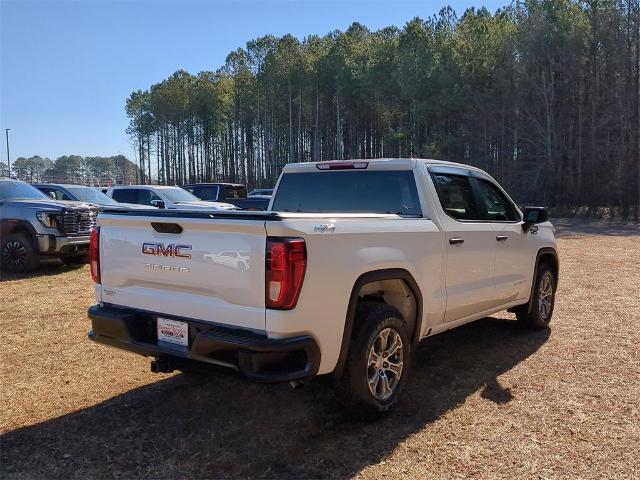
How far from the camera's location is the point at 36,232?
1002cm

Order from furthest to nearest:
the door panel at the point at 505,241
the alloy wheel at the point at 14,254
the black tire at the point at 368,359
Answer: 1. the alloy wheel at the point at 14,254
2. the door panel at the point at 505,241
3. the black tire at the point at 368,359

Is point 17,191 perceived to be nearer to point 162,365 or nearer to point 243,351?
point 162,365

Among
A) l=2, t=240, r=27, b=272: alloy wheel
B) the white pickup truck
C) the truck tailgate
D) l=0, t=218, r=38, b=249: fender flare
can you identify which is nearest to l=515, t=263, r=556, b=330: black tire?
the white pickup truck

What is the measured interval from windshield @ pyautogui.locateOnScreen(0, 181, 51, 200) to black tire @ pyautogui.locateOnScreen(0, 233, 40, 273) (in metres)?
1.07

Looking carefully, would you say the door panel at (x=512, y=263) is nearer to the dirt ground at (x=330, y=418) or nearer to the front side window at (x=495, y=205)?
the front side window at (x=495, y=205)

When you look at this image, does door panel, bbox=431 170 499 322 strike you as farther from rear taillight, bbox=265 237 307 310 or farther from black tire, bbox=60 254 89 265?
black tire, bbox=60 254 89 265

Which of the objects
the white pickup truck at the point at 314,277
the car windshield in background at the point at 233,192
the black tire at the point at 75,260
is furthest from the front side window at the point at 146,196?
the white pickup truck at the point at 314,277

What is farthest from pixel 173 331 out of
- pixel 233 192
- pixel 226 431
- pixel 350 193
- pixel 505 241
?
pixel 233 192

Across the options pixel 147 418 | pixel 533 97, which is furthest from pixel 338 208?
pixel 533 97

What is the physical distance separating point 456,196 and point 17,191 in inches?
386

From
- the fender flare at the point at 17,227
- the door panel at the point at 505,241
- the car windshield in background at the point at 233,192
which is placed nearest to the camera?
the door panel at the point at 505,241

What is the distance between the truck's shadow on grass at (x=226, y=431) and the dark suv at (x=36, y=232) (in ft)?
21.7

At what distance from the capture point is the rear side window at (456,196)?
471 centimetres

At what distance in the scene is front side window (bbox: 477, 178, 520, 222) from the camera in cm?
535
